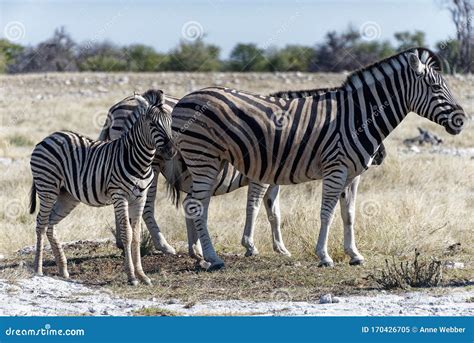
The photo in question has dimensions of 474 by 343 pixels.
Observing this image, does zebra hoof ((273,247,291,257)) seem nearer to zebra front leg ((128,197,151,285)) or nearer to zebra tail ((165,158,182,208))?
zebra tail ((165,158,182,208))

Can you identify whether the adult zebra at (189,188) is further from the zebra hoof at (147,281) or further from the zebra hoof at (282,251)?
the zebra hoof at (147,281)

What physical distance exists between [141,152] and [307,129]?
2.13 metres

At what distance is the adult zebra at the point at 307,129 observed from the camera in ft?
A: 36.5

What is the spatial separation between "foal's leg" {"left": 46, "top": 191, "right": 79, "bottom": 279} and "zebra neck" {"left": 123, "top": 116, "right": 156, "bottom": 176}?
112cm

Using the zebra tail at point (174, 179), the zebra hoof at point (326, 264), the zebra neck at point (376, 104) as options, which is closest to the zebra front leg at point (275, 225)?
the zebra hoof at point (326, 264)

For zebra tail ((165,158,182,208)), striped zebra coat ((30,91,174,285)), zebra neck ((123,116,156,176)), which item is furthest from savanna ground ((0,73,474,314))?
zebra neck ((123,116,156,176))

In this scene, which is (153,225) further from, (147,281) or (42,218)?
(147,281)

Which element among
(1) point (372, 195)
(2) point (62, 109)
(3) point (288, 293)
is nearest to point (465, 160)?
(1) point (372, 195)

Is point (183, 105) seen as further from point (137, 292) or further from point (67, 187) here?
point (137, 292)

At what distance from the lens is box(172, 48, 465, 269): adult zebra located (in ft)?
36.5

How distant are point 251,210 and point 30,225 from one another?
11.9 ft

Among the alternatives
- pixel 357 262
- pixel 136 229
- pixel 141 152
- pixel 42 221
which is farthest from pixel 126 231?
pixel 357 262

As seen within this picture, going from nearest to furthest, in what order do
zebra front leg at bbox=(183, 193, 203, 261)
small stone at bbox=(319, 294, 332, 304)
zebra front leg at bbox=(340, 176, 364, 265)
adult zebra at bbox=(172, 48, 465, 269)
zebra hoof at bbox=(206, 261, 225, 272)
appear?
small stone at bbox=(319, 294, 332, 304)
zebra hoof at bbox=(206, 261, 225, 272)
adult zebra at bbox=(172, 48, 465, 269)
zebra front leg at bbox=(340, 176, 364, 265)
zebra front leg at bbox=(183, 193, 203, 261)

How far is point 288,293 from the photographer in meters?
9.67
